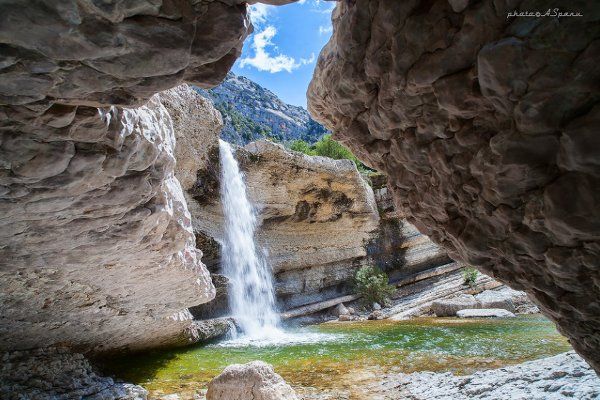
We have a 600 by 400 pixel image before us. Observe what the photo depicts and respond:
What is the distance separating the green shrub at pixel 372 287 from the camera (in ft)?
74.7

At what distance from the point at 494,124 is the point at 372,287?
2171cm

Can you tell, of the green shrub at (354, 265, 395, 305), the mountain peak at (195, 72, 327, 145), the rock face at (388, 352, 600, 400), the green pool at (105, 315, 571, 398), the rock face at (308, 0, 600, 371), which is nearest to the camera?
the rock face at (308, 0, 600, 371)

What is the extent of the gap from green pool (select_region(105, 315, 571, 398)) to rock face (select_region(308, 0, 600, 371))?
5.20 m

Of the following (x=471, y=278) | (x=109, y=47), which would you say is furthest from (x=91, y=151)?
(x=471, y=278)

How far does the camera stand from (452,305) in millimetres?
17453

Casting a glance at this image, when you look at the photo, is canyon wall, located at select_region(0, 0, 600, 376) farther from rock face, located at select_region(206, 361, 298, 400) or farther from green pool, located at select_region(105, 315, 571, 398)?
green pool, located at select_region(105, 315, 571, 398)

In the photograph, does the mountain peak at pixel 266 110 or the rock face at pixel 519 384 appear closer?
the rock face at pixel 519 384

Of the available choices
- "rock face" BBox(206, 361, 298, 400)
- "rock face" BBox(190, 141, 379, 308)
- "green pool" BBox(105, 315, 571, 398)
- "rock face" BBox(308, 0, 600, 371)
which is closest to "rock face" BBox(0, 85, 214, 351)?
"green pool" BBox(105, 315, 571, 398)

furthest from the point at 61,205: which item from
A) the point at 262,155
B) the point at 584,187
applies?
the point at 262,155

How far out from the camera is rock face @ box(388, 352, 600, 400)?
4.41 meters

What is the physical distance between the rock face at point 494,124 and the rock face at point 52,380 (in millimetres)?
7021

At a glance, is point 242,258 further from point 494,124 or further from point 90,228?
point 494,124

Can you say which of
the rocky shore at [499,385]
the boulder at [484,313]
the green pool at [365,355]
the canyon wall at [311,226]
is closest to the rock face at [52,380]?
the green pool at [365,355]

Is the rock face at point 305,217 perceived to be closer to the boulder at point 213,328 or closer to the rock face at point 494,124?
the boulder at point 213,328
